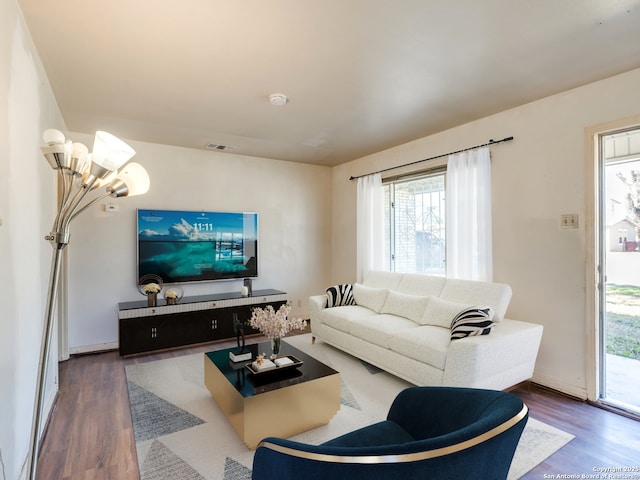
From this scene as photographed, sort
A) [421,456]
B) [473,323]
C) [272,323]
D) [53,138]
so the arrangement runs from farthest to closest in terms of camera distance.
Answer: [473,323], [272,323], [53,138], [421,456]

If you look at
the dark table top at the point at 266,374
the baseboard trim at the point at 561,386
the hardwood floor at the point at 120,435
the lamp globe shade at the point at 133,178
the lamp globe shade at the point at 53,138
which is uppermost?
the lamp globe shade at the point at 53,138

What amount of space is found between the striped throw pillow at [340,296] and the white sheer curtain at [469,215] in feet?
3.88

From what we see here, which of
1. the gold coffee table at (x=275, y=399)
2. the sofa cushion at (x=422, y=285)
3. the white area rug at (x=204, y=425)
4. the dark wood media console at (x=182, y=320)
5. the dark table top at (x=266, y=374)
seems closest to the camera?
the white area rug at (x=204, y=425)

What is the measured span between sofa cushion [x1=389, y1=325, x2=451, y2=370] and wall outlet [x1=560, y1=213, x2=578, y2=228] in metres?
1.33

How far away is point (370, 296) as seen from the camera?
161 inches

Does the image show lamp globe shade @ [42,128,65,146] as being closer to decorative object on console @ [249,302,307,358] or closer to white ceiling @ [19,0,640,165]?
white ceiling @ [19,0,640,165]

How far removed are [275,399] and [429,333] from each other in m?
1.49

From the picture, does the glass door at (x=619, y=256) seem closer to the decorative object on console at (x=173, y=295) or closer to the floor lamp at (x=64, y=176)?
the floor lamp at (x=64, y=176)

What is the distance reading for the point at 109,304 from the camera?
4.16m

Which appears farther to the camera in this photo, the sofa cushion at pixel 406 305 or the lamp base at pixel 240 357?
the sofa cushion at pixel 406 305

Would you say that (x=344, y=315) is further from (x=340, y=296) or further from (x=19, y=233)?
(x=19, y=233)

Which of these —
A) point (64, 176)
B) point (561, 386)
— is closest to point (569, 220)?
point (561, 386)

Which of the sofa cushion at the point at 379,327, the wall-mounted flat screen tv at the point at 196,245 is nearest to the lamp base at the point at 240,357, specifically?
the sofa cushion at the point at 379,327

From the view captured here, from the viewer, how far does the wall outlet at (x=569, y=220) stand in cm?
288
